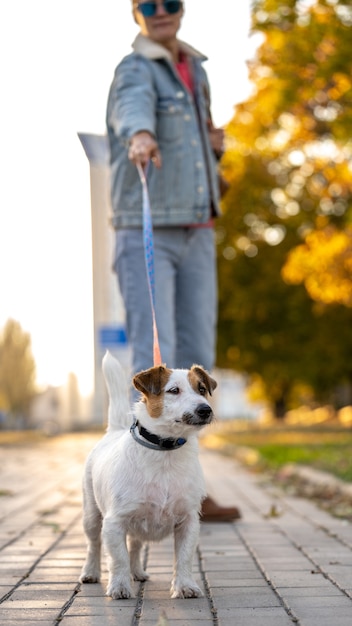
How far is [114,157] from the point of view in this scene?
6.17m

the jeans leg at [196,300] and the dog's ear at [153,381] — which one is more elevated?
the jeans leg at [196,300]

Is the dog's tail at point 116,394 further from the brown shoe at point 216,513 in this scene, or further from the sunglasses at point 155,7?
the sunglasses at point 155,7

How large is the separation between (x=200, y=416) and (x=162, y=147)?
260 cm

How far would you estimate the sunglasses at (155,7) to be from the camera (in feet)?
19.9

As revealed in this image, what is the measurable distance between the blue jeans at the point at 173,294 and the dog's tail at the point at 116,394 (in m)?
0.97

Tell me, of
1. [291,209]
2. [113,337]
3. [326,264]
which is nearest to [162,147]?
[326,264]

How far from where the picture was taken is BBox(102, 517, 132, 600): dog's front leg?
4.09 meters

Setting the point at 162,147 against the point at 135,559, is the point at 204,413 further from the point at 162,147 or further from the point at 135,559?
the point at 162,147

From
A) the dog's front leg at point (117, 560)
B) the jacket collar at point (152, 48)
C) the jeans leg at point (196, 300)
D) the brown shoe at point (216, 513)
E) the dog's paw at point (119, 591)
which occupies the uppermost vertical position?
the jacket collar at point (152, 48)

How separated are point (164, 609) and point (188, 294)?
2.66 metres

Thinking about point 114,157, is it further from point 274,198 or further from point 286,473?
point 274,198

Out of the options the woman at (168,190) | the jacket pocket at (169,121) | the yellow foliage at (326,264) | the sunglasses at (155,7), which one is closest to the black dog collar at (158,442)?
the woman at (168,190)

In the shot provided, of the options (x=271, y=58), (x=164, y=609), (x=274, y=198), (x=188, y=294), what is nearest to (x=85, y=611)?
(x=164, y=609)

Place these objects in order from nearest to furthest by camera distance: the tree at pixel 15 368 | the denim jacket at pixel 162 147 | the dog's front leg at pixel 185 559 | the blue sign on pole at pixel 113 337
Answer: the dog's front leg at pixel 185 559 → the denim jacket at pixel 162 147 → the blue sign on pole at pixel 113 337 → the tree at pixel 15 368
